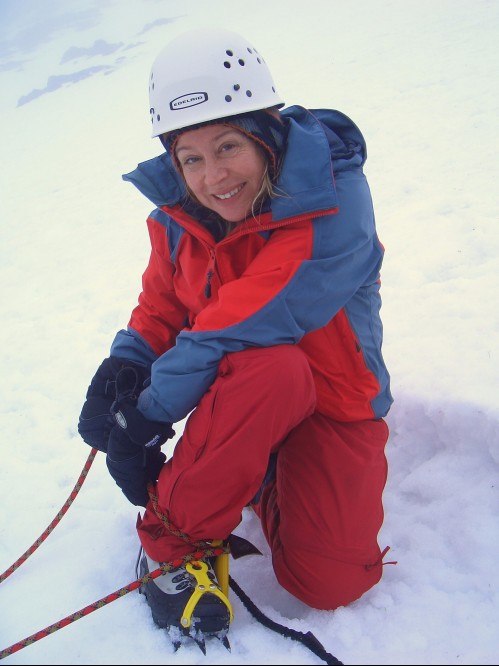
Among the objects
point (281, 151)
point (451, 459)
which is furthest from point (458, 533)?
point (281, 151)

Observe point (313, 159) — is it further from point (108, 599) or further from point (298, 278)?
point (108, 599)

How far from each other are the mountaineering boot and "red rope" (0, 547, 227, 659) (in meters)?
0.03

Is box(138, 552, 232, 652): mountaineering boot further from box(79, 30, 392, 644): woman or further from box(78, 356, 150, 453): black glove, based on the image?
box(78, 356, 150, 453): black glove

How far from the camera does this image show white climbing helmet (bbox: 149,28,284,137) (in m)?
1.81

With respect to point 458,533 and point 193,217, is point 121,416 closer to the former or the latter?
point 193,217

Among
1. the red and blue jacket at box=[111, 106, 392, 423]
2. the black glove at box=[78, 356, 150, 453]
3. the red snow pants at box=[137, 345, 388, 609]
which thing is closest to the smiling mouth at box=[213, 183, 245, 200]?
the red and blue jacket at box=[111, 106, 392, 423]

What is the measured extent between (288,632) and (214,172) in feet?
5.00

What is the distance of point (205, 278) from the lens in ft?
6.59

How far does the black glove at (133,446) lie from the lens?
6.10ft

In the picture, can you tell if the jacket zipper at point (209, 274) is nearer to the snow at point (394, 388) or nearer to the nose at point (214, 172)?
the nose at point (214, 172)

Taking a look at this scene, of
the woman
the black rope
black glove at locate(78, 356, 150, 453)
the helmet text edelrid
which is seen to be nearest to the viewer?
the black rope

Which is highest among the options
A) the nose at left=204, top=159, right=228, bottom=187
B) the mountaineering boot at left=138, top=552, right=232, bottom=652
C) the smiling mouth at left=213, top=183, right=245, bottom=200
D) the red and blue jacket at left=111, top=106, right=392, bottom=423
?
the nose at left=204, top=159, right=228, bottom=187

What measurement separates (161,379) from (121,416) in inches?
8.7

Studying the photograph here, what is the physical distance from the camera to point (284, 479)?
6.81 ft
